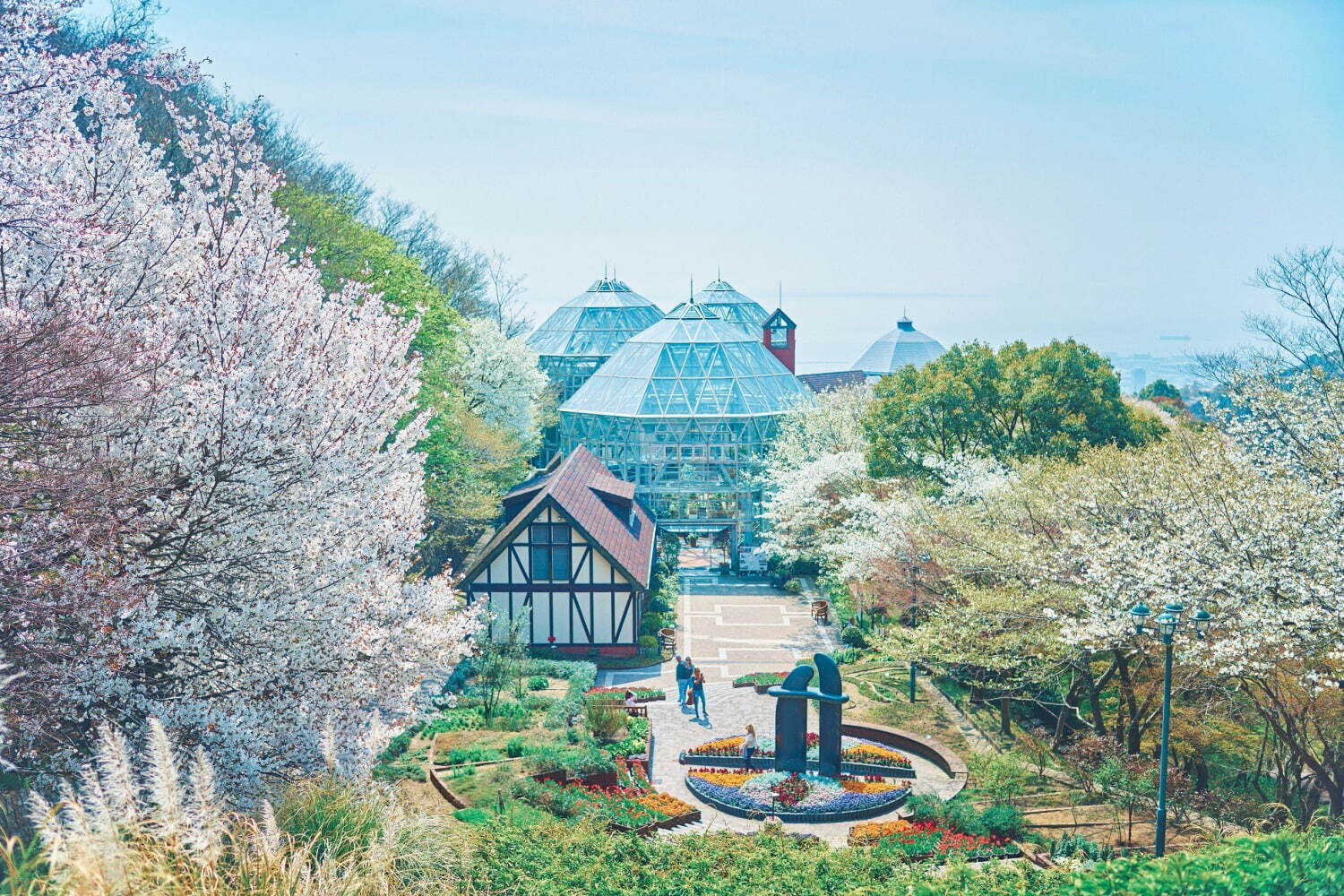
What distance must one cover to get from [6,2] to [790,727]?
17.6 meters

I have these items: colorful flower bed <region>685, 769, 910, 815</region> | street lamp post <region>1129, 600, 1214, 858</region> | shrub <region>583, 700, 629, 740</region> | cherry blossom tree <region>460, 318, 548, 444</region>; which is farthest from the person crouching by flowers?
cherry blossom tree <region>460, 318, 548, 444</region>

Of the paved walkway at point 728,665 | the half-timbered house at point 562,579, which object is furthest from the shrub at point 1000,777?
the half-timbered house at point 562,579

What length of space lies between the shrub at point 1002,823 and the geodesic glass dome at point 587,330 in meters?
51.9

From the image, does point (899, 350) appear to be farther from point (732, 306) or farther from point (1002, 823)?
point (1002, 823)

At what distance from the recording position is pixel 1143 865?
36.5 ft

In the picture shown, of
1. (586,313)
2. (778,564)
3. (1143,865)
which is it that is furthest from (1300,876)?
(586,313)

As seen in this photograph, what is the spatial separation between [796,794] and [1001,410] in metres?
17.6

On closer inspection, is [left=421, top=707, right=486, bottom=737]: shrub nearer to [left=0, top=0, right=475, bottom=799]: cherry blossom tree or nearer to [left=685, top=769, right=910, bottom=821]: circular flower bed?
[left=685, top=769, right=910, bottom=821]: circular flower bed

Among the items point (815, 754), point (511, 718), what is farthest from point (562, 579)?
point (815, 754)

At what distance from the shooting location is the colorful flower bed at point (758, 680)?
29.5 meters

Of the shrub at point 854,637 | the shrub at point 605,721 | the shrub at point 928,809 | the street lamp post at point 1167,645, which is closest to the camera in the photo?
the street lamp post at point 1167,645

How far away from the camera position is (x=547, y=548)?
32.2 m

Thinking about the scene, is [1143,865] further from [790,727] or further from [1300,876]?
[790,727]

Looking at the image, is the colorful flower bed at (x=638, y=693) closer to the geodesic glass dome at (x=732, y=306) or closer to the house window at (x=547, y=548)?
the house window at (x=547, y=548)
